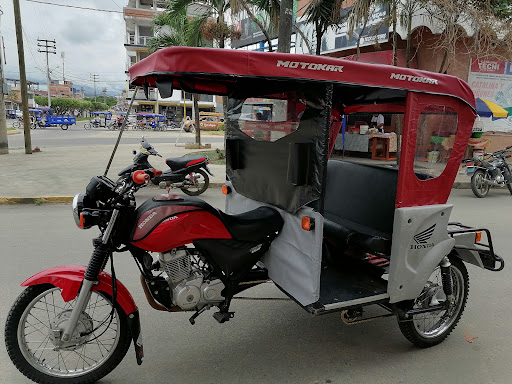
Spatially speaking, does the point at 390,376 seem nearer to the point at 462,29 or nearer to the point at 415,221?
the point at 415,221

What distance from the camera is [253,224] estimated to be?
283cm

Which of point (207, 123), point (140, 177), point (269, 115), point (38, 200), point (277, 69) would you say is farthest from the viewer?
point (207, 123)

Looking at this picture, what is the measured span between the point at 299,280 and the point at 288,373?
658 mm

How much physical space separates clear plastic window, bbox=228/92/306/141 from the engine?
3.74 ft

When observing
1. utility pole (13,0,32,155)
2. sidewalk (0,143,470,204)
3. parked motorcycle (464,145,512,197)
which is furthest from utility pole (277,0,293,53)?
utility pole (13,0,32,155)

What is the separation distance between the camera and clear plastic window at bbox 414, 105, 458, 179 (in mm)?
2852

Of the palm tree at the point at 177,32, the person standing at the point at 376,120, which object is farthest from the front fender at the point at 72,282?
the palm tree at the point at 177,32

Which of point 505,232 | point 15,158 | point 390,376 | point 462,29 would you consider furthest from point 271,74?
point 15,158

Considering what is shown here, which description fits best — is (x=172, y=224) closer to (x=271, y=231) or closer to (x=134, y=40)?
(x=271, y=231)

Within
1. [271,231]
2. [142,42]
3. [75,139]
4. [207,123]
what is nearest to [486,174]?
[271,231]

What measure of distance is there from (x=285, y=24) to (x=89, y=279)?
23.7ft

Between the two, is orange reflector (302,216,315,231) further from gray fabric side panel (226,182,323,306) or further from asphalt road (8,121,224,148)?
asphalt road (8,121,224,148)

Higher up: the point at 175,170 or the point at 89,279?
the point at 175,170

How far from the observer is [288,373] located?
2742 millimetres
